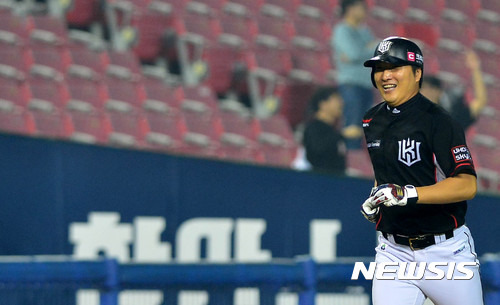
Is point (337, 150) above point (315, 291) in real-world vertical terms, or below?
above

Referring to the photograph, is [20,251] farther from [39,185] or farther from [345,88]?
[345,88]

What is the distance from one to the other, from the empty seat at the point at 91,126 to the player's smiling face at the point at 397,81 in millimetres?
5695

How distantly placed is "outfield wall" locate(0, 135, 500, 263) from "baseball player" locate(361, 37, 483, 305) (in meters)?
3.58

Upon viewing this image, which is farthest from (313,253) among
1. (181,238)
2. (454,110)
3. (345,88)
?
(454,110)

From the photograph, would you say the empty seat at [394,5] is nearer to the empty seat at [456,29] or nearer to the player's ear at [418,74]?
the empty seat at [456,29]

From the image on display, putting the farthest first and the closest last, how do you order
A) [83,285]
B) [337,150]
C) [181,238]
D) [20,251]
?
[337,150] → [181,238] → [20,251] → [83,285]

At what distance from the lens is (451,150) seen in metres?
3.49

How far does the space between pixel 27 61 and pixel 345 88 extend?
10.4 feet

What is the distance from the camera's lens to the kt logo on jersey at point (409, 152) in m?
3.56

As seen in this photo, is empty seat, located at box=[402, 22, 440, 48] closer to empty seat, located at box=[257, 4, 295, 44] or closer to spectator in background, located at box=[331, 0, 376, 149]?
empty seat, located at box=[257, 4, 295, 44]

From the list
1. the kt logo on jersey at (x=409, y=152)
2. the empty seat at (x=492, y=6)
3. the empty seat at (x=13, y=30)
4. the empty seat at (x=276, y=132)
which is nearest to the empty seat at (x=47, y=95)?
the empty seat at (x=13, y=30)

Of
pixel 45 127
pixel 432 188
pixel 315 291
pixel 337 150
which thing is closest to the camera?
pixel 432 188

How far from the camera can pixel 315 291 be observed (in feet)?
16.9

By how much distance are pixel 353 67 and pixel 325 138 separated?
146 centimetres
